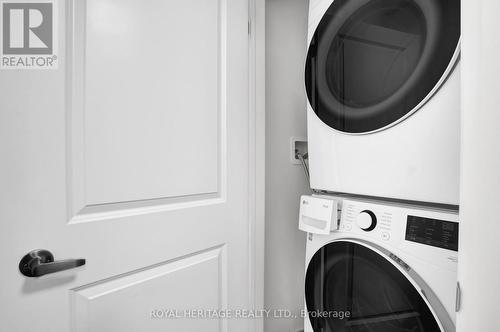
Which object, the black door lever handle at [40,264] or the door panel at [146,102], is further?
the door panel at [146,102]

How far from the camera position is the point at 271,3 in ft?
4.34

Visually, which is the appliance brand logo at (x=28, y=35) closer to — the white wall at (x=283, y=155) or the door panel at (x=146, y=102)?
the door panel at (x=146, y=102)

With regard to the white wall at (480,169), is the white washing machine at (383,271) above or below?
below

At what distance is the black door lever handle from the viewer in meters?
0.60

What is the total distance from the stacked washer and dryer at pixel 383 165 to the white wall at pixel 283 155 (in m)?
0.35

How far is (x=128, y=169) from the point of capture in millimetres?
782

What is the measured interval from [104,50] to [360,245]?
0.98 meters

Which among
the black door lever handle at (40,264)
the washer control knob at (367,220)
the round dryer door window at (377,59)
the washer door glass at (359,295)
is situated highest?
the round dryer door window at (377,59)

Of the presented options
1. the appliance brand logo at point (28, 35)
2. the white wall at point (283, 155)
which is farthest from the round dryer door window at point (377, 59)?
the appliance brand logo at point (28, 35)

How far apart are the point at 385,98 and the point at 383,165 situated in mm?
200

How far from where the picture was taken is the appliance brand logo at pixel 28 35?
1.99 ft

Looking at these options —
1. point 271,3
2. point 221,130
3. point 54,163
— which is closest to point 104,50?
point 54,163

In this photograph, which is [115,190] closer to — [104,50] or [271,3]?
[104,50]

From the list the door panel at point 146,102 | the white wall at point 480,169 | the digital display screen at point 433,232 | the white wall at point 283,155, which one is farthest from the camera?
the white wall at point 283,155
